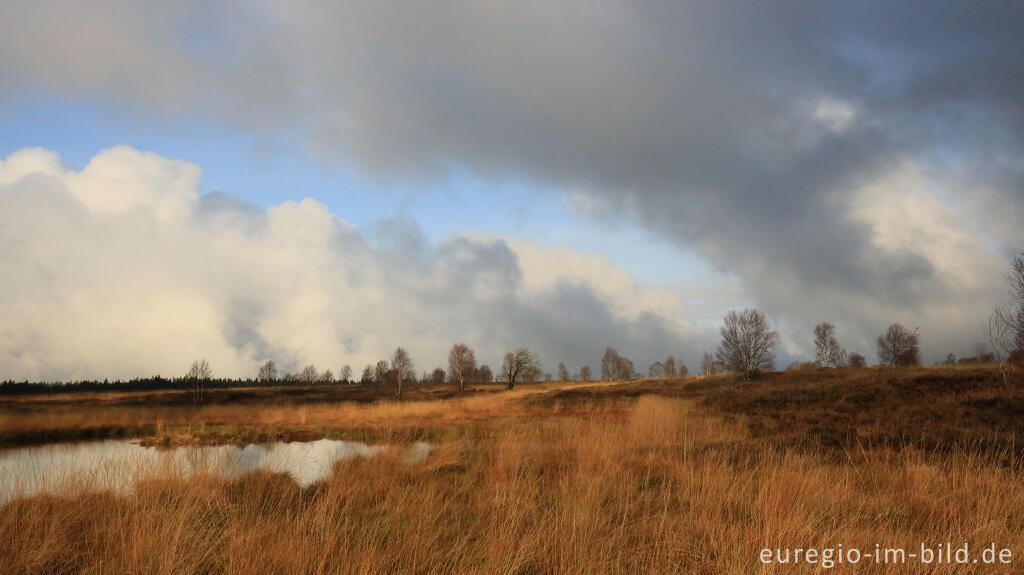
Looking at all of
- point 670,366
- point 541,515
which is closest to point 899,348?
point 670,366

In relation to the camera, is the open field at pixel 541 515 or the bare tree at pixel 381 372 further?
the bare tree at pixel 381 372

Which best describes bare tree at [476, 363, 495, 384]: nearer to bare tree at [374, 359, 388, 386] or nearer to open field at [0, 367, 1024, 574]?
bare tree at [374, 359, 388, 386]

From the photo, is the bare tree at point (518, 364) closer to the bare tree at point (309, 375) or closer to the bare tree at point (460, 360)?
the bare tree at point (460, 360)

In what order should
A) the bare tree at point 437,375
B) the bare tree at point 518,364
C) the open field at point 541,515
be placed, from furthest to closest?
the bare tree at point 437,375 < the bare tree at point 518,364 < the open field at point 541,515

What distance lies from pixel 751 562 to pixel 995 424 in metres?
13.4

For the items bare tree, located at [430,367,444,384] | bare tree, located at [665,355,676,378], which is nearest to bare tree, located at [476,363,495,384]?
bare tree, located at [430,367,444,384]

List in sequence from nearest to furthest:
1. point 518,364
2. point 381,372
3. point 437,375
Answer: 1. point 518,364
2. point 381,372
3. point 437,375

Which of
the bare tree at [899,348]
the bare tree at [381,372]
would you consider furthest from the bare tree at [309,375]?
the bare tree at [899,348]

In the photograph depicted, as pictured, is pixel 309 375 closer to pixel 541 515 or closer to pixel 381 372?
pixel 381 372

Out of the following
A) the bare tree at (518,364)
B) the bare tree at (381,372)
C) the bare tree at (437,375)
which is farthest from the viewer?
the bare tree at (437,375)

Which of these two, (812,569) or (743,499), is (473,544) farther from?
(743,499)

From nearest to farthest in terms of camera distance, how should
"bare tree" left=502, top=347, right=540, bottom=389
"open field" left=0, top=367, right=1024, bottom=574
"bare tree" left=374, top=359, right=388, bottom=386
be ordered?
"open field" left=0, top=367, right=1024, bottom=574, "bare tree" left=502, top=347, right=540, bottom=389, "bare tree" left=374, top=359, right=388, bottom=386

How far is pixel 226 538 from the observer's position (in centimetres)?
442

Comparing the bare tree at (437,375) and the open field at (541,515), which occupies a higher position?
the open field at (541,515)
